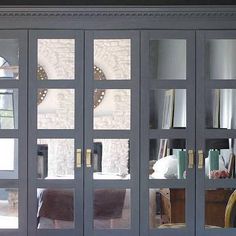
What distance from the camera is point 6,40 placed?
12.0 feet

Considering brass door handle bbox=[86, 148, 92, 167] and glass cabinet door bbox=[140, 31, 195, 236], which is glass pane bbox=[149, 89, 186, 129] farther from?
brass door handle bbox=[86, 148, 92, 167]

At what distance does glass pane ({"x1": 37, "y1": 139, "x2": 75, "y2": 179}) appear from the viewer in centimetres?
364

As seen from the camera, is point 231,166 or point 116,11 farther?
point 231,166

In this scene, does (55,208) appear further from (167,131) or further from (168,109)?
(168,109)

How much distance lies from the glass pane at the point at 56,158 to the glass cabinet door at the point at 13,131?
0.49 feet

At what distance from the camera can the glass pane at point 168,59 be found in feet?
12.0

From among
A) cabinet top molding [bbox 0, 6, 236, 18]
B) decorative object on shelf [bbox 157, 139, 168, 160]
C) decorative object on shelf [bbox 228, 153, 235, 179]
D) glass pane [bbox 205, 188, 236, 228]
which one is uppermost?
cabinet top molding [bbox 0, 6, 236, 18]

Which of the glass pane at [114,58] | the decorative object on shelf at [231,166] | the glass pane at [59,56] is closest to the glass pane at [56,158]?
the glass pane at [59,56]

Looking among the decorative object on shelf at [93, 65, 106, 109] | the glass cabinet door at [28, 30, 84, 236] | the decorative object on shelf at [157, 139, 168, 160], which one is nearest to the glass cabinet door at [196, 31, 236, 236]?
the decorative object on shelf at [157, 139, 168, 160]

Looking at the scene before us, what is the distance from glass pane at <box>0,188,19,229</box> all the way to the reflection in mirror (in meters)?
1.62

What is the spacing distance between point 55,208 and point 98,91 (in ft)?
3.40

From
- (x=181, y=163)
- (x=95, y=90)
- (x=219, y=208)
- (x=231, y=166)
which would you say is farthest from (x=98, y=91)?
(x=219, y=208)

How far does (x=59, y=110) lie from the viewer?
364cm

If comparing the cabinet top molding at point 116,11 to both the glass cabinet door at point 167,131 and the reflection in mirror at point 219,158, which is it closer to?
the glass cabinet door at point 167,131
